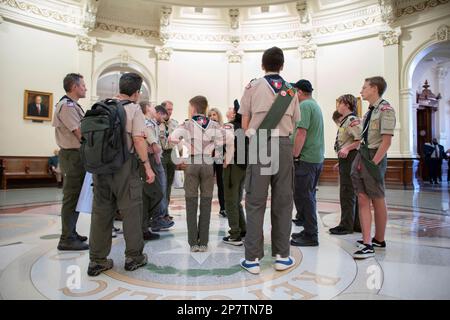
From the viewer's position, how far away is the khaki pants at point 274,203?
2383 millimetres

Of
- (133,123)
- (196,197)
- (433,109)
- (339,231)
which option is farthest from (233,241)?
(433,109)

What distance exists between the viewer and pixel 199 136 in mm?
2852

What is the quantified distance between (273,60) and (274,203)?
3.73 ft

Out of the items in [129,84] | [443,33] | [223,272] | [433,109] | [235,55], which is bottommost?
[223,272]

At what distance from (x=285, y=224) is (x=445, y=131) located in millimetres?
13607

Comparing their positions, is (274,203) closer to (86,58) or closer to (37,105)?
(37,105)

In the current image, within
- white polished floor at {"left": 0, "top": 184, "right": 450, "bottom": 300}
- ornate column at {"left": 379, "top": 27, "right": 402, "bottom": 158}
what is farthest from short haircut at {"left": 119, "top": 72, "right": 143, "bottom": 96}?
ornate column at {"left": 379, "top": 27, "right": 402, "bottom": 158}

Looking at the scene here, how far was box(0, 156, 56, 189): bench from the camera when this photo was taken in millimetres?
8164

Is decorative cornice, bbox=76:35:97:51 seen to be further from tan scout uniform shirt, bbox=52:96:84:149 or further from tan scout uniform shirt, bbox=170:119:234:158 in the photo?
tan scout uniform shirt, bbox=170:119:234:158

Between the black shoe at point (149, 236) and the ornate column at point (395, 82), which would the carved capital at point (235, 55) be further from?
the black shoe at point (149, 236)

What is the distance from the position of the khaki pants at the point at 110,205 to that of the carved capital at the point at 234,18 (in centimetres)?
942

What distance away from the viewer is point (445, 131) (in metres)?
12.8
